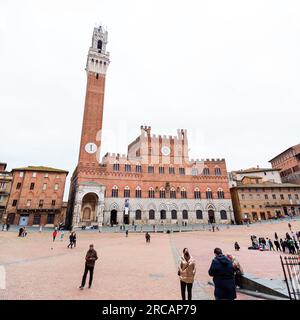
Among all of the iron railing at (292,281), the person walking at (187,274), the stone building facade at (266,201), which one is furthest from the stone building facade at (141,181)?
the iron railing at (292,281)

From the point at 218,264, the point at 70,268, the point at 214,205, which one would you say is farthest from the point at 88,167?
the point at 218,264

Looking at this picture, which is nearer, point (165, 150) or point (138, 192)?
point (138, 192)

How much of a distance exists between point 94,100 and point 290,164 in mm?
54172

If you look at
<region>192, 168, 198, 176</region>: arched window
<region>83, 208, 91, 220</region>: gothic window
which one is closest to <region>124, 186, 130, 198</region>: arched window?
<region>83, 208, 91, 220</region>: gothic window

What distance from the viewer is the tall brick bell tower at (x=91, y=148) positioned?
37156 millimetres

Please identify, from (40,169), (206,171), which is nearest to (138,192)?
(206,171)

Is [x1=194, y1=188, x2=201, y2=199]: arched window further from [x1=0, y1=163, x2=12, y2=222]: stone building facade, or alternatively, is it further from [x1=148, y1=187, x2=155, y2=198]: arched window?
[x1=0, y1=163, x2=12, y2=222]: stone building facade

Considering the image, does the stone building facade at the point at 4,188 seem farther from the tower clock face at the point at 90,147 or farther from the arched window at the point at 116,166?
the arched window at the point at 116,166

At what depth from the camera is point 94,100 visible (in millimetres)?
45219

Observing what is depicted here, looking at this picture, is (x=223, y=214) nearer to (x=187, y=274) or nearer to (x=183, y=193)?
(x=183, y=193)

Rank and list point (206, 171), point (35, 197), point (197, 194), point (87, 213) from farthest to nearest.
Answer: point (206, 171)
point (197, 194)
point (35, 197)
point (87, 213)

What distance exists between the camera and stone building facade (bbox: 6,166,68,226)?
3844 cm

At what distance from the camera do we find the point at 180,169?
153 ft
